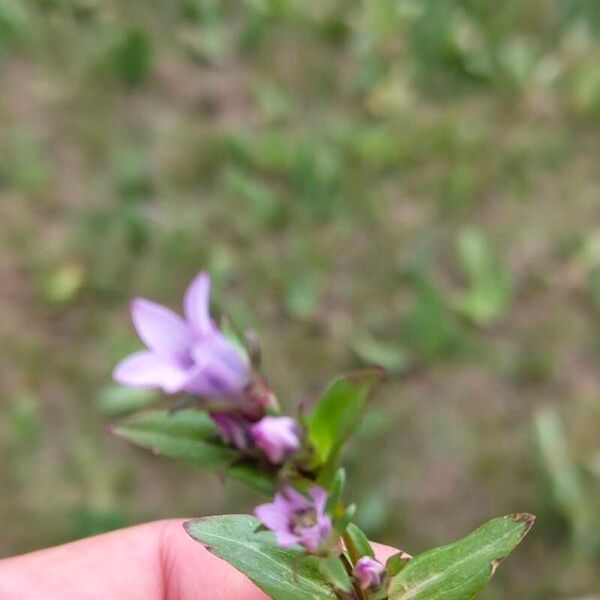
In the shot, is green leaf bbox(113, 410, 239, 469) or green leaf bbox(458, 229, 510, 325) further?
green leaf bbox(458, 229, 510, 325)

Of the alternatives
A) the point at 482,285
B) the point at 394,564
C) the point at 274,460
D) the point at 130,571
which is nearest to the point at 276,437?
the point at 274,460

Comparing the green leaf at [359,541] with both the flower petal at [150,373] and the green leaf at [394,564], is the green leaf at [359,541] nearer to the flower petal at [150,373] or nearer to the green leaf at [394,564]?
the green leaf at [394,564]

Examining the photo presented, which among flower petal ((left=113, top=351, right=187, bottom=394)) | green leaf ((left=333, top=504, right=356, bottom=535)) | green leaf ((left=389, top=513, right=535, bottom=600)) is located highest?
flower petal ((left=113, top=351, right=187, bottom=394))

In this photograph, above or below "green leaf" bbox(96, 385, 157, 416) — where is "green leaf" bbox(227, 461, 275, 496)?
below

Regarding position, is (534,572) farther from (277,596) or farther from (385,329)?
(277,596)

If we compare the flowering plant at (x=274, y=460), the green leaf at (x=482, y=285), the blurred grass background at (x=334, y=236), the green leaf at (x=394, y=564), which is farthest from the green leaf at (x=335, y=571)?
the green leaf at (x=482, y=285)

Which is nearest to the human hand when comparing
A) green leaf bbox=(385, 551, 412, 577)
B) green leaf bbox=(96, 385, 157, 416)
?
green leaf bbox=(385, 551, 412, 577)

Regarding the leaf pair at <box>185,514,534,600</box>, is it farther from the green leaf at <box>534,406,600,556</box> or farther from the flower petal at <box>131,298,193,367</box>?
the green leaf at <box>534,406,600,556</box>

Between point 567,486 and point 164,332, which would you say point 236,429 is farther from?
point 567,486
